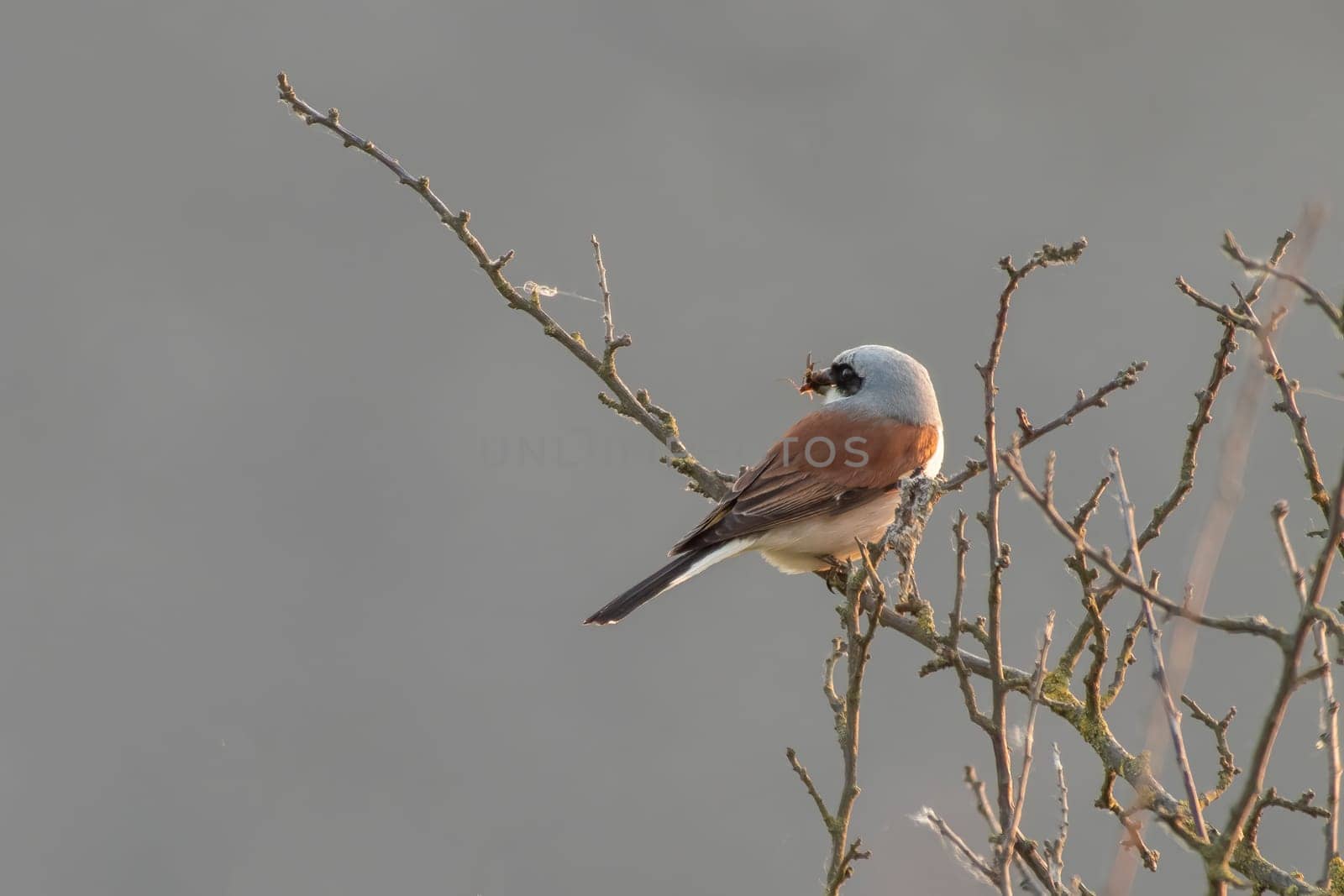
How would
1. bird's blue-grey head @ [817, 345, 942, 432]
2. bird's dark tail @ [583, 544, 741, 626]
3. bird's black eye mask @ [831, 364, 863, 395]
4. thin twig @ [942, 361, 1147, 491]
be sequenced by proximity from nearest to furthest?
1. thin twig @ [942, 361, 1147, 491]
2. bird's dark tail @ [583, 544, 741, 626]
3. bird's blue-grey head @ [817, 345, 942, 432]
4. bird's black eye mask @ [831, 364, 863, 395]

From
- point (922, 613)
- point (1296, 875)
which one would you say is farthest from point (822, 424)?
point (1296, 875)

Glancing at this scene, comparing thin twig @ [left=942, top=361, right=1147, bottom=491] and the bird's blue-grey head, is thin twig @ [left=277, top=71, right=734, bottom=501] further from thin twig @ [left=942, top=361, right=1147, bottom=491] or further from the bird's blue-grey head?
thin twig @ [left=942, top=361, right=1147, bottom=491]

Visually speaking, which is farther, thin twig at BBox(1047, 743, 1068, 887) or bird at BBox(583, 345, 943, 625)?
bird at BBox(583, 345, 943, 625)

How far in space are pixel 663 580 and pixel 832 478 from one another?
69cm

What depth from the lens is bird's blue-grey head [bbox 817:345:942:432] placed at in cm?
417

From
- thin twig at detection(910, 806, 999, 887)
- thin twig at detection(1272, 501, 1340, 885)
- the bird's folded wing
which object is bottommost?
thin twig at detection(910, 806, 999, 887)

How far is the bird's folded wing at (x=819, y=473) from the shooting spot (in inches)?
143

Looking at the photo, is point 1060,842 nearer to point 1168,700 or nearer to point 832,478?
point 1168,700

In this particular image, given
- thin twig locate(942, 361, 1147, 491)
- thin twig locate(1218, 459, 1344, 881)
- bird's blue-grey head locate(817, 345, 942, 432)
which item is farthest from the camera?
bird's blue-grey head locate(817, 345, 942, 432)

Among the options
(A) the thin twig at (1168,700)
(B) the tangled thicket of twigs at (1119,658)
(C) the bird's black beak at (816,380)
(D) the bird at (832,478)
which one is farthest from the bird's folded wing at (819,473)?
(A) the thin twig at (1168,700)

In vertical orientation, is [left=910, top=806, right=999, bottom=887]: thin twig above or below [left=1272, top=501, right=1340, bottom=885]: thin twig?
below

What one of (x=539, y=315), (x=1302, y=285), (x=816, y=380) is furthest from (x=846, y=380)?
(x=1302, y=285)

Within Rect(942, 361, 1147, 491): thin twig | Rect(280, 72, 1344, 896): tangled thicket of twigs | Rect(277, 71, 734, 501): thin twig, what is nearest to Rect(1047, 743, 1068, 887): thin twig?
Rect(280, 72, 1344, 896): tangled thicket of twigs

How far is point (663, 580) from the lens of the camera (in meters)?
3.49
